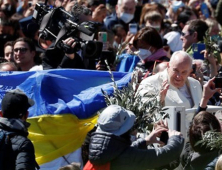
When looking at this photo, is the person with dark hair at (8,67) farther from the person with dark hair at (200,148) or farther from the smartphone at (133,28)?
the person with dark hair at (200,148)

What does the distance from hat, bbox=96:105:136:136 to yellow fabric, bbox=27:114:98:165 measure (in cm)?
149

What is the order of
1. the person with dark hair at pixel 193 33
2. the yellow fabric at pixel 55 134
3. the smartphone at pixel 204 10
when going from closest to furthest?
1. the yellow fabric at pixel 55 134
2. the person with dark hair at pixel 193 33
3. the smartphone at pixel 204 10

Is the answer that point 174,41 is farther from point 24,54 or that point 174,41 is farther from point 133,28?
point 24,54

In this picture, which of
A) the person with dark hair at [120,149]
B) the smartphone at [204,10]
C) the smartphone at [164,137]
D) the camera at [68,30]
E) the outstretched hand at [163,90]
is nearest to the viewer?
the person with dark hair at [120,149]

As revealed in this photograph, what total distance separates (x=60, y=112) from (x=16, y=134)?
46.2 inches

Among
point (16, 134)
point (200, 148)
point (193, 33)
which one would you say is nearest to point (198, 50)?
point (193, 33)

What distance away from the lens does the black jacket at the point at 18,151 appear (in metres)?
5.82

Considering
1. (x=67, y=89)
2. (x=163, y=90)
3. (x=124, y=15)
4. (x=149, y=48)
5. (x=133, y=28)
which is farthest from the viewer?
(x=124, y=15)

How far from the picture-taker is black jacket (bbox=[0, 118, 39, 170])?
19.1ft

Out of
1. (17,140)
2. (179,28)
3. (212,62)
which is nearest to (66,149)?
(17,140)

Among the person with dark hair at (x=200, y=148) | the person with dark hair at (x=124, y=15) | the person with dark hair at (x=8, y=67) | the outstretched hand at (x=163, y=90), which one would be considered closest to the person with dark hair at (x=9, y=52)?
the person with dark hair at (x=8, y=67)

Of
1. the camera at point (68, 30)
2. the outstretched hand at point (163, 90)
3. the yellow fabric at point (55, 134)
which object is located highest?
the camera at point (68, 30)

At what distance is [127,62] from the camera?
8844 millimetres

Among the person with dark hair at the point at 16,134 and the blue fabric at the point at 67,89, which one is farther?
the blue fabric at the point at 67,89
